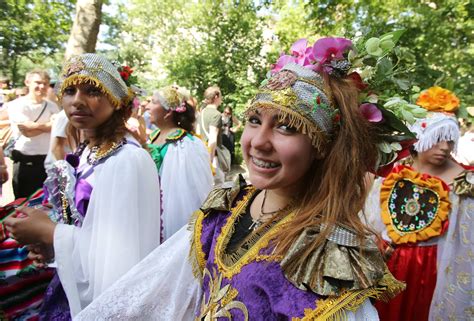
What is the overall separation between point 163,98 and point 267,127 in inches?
131

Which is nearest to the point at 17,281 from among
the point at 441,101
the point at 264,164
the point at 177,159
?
the point at 264,164

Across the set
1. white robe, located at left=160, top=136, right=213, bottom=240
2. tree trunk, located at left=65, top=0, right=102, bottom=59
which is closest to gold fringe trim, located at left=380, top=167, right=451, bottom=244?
white robe, located at left=160, top=136, right=213, bottom=240

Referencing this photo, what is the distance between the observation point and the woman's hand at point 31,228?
1872 millimetres

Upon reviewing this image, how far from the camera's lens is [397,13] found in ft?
23.3

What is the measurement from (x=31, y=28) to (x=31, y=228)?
18.9 meters

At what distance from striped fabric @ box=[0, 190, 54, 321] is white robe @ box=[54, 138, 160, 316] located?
0.95ft

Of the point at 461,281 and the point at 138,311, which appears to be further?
the point at 461,281

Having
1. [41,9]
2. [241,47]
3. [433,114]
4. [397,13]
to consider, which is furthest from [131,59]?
[433,114]

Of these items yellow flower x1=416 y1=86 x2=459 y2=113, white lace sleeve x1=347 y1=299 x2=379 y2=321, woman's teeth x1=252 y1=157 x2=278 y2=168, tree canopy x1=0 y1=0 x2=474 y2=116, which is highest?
tree canopy x1=0 y1=0 x2=474 y2=116

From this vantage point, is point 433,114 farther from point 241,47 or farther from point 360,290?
point 241,47

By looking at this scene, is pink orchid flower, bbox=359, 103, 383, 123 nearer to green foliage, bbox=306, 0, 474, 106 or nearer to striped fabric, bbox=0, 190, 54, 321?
striped fabric, bbox=0, 190, 54, 321

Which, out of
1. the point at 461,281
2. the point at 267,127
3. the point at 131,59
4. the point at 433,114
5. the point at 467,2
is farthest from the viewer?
the point at 131,59

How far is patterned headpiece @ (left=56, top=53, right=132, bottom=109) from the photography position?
7.00 feet

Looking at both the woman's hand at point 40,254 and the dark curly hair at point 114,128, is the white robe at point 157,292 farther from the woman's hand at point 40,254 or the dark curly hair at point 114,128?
the dark curly hair at point 114,128
